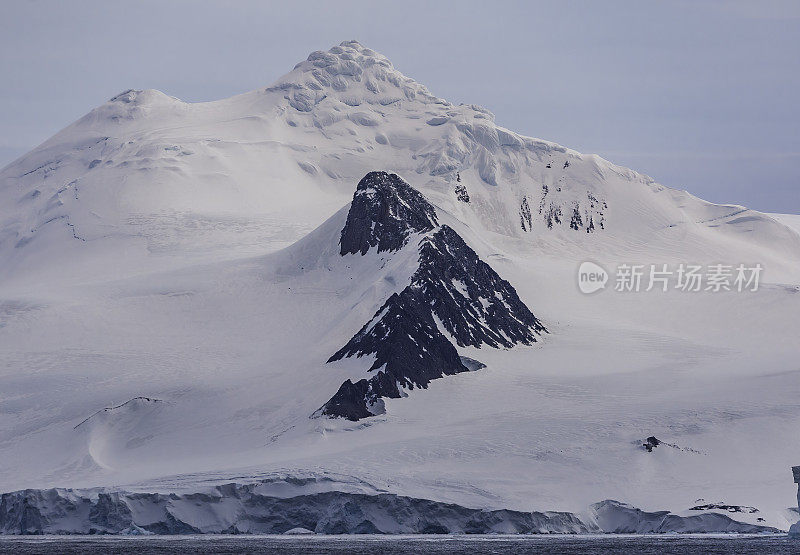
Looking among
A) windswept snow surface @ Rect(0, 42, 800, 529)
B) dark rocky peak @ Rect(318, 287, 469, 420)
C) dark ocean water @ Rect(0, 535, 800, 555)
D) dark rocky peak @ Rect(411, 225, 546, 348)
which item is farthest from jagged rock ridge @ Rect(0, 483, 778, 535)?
dark rocky peak @ Rect(411, 225, 546, 348)

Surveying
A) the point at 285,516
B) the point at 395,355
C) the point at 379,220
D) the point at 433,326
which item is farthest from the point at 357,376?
the point at 379,220

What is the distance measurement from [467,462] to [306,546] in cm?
2380

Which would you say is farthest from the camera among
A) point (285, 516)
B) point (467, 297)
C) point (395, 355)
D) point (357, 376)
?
point (467, 297)

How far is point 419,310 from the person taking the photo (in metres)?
142

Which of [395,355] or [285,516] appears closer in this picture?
[285,516]

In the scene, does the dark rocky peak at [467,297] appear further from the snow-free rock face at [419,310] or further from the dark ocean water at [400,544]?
the dark ocean water at [400,544]

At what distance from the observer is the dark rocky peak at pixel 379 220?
16362cm

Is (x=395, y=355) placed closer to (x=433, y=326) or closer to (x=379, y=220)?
(x=433, y=326)

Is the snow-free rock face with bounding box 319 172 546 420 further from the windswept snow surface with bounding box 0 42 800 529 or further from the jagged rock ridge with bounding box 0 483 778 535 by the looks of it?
the jagged rock ridge with bounding box 0 483 778 535

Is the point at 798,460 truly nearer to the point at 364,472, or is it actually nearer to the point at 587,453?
the point at 587,453

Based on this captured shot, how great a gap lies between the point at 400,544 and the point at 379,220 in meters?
80.5

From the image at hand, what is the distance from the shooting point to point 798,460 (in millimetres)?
108625

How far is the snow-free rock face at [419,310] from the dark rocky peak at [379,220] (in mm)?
131

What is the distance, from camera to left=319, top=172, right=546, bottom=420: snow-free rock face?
426 ft
